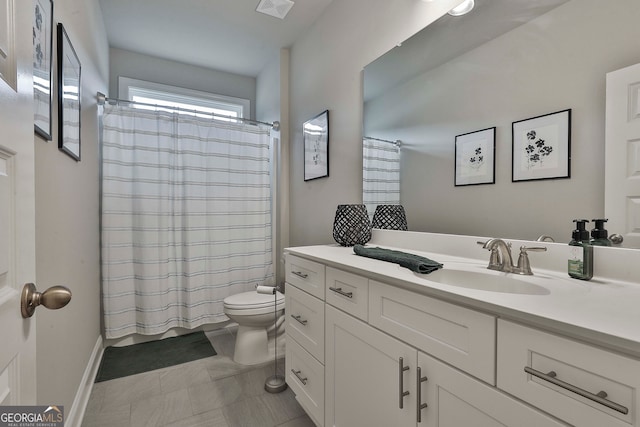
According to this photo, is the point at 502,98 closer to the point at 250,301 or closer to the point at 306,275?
the point at 306,275

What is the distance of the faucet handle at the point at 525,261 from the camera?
97 cm

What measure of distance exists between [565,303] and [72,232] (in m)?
1.94

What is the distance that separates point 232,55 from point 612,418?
3285mm

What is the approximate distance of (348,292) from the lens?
3.78ft

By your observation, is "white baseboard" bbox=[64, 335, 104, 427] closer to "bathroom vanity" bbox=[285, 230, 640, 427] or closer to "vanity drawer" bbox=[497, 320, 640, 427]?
"bathroom vanity" bbox=[285, 230, 640, 427]

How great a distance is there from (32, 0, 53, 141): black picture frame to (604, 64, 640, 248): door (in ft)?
5.67

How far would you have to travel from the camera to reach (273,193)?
295 cm

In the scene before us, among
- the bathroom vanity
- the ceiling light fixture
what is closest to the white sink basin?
the bathroom vanity

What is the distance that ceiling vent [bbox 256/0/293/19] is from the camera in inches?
83.7

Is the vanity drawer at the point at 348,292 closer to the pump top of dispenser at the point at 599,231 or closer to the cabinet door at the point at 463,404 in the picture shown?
the cabinet door at the point at 463,404

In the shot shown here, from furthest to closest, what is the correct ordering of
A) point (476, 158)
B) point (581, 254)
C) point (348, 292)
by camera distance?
point (476, 158), point (348, 292), point (581, 254)

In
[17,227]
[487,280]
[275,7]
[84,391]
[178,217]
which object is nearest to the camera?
[17,227]

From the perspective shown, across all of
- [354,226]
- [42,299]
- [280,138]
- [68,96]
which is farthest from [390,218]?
[68,96]
